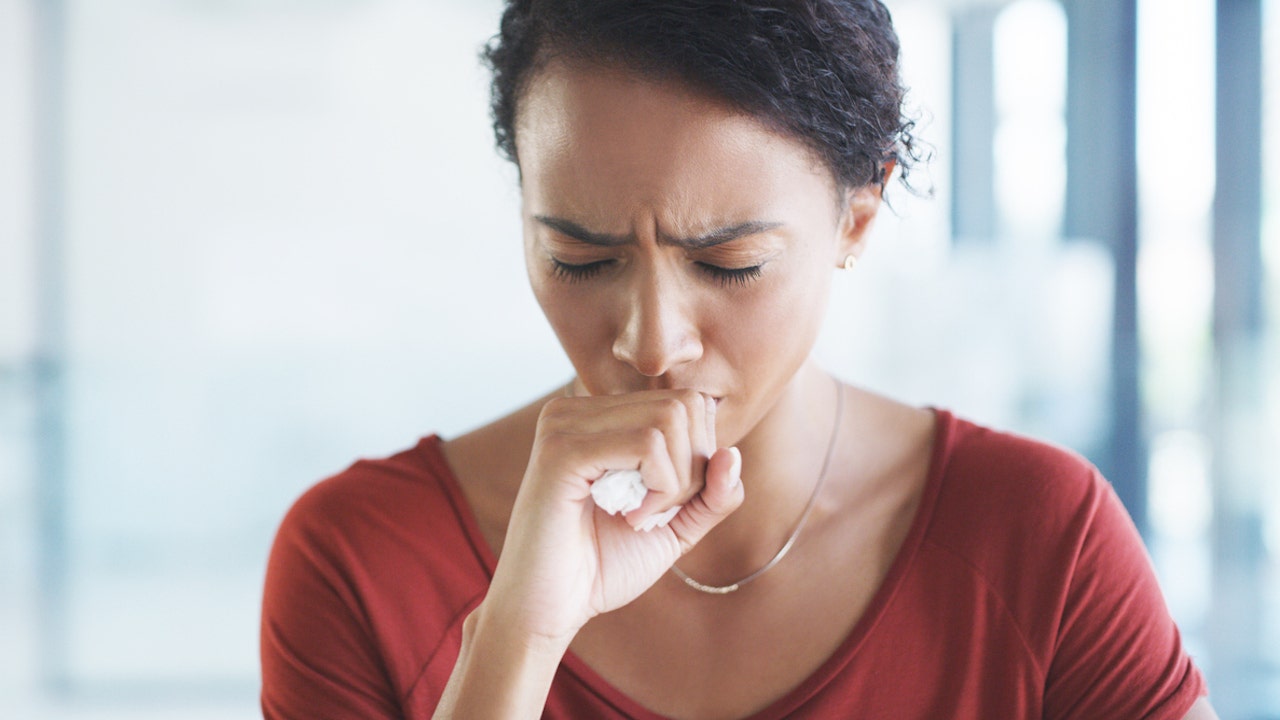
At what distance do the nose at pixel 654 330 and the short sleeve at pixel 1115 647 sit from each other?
0.54 metres

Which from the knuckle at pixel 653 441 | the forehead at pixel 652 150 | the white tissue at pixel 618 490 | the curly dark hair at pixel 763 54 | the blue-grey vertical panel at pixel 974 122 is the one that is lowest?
the white tissue at pixel 618 490

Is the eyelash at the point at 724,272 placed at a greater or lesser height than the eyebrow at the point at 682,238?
lesser

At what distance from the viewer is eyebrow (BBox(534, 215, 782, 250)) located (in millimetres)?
999

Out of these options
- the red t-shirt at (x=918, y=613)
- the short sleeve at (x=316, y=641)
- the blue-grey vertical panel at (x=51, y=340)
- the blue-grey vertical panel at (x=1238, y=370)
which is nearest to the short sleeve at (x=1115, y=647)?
the red t-shirt at (x=918, y=613)

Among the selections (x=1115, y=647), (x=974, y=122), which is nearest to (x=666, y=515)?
(x=1115, y=647)

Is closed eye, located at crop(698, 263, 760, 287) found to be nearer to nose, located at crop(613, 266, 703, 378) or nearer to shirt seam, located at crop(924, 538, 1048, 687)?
nose, located at crop(613, 266, 703, 378)

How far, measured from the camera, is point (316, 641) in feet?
3.98

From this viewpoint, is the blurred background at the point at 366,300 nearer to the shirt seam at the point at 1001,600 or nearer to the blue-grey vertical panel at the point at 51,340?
the blue-grey vertical panel at the point at 51,340

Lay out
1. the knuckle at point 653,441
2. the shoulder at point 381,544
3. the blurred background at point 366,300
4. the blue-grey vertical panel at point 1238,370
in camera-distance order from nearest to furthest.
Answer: the knuckle at point 653,441 < the shoulder at point 381,544 < the blue-grey vertical panel at point 1238,370 < the blurred background at point 366,300

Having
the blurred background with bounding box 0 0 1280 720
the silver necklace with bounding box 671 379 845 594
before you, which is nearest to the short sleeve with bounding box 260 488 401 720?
the silver necklace with bounding box 671 379 845 594

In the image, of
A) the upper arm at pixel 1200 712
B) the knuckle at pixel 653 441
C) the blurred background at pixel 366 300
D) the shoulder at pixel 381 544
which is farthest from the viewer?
the blurred background at pixel 366 300

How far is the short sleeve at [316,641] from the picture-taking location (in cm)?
118

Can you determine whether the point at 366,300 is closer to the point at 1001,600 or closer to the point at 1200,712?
the point at 1001,600

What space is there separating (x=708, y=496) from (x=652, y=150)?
13.3 inches
